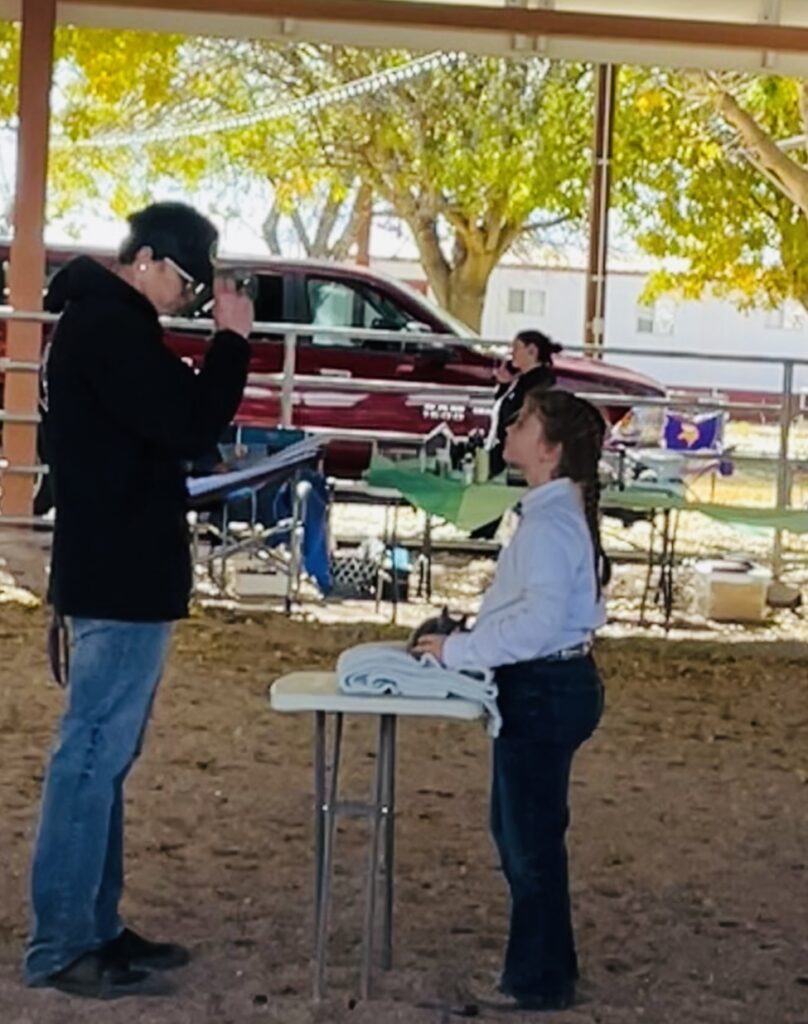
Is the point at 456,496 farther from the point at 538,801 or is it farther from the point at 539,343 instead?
the point at 538,801

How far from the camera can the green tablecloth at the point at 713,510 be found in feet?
28.0

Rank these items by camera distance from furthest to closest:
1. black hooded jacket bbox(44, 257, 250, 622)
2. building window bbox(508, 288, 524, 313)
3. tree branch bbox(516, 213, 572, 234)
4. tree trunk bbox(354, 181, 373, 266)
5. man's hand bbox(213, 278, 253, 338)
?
building window bbox(508, 288, 524, 313) < tree trunk bbox(354, 181, 373, 266) < tree branch bbox(516, 213, 572, 234) < man's hand bbox(213, 278, 253, 338) < black hooded jacket bbox(44, 257, 250, 622)

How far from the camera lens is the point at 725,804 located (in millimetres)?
6016

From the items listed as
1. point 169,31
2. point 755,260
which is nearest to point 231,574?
point 169,31

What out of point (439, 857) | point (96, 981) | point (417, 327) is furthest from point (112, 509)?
point (417, 327)

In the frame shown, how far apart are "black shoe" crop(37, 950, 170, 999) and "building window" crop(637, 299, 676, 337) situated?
3683cm

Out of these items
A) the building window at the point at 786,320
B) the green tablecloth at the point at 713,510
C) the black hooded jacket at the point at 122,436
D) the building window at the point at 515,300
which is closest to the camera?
the black hooded jacket at the point at 122,436

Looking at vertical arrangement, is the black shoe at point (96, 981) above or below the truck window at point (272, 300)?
below

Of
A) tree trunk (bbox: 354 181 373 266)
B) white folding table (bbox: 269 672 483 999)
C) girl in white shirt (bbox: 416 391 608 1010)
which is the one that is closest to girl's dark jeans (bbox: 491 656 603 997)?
girl in white shirt (bbox: 416 391 608 1010)

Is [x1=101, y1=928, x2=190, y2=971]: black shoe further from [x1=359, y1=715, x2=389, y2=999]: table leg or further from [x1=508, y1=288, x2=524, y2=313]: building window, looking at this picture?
[x1=508, y1=288, x2=524, y2=313]: building window

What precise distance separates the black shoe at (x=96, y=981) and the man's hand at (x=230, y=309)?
1.29 meters

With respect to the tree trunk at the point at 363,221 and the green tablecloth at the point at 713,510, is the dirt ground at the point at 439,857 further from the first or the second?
the tree trunk at the point at 363,221

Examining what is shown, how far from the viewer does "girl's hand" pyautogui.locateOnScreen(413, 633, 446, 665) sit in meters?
3.94

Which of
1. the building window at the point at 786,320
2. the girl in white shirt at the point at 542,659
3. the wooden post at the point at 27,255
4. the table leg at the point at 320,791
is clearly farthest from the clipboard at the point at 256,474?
the building window at the point at 786,320
